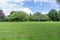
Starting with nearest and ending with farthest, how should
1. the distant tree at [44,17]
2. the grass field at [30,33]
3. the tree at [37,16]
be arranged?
the grass field at [30,33] < the distant tree at [44,17] < the tree at [37,16]

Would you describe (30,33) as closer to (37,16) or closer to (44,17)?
(44,17)

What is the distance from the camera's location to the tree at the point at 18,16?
33222 mm

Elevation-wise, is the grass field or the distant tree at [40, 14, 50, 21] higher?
the grass field

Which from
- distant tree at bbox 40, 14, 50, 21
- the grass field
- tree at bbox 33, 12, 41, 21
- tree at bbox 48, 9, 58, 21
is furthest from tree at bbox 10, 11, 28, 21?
the grass field

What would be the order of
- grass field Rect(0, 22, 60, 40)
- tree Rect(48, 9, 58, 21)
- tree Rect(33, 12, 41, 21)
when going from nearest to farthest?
grass field Rect(0, 22, 60, 40)
tree Rect(33, 12, 41, 21)
tree Rect(48, 9, 58, 21)

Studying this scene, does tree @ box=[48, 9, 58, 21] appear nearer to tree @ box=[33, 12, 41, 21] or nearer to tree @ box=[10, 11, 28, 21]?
tree @ box=[33, 12, 41, 21]

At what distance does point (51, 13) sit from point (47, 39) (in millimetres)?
27253

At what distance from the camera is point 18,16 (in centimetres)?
3406

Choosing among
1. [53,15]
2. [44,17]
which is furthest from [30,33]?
[53,15]

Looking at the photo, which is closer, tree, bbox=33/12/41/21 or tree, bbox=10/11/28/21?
tree, bbox=10/11/28/21

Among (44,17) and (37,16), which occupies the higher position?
(37,16)

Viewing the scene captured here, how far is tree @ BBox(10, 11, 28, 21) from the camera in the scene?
33.2m

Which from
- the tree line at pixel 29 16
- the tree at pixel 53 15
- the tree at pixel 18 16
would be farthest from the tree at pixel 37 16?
the tree at pixel 53 15

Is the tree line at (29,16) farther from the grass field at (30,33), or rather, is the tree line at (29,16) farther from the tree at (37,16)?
the grass field at (30,33)
